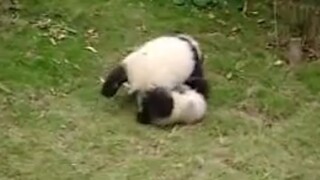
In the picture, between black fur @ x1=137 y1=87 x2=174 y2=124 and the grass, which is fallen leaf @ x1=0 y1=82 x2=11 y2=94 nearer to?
the grass

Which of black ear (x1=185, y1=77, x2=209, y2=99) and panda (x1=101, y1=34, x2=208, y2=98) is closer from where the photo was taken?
panda (x1=101, y1=34, x2=208, y2=98)

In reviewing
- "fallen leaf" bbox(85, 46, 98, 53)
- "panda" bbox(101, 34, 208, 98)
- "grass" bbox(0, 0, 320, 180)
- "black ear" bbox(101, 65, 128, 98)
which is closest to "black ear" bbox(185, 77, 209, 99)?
"panda" bbox(101, 34, 208, 98)

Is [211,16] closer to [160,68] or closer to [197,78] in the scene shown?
[197,78]

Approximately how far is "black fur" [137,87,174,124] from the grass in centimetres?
7

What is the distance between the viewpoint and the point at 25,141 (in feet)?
14.7

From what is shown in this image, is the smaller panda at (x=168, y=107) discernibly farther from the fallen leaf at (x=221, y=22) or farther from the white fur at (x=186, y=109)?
the fallen leaf at (x=221, y=22)

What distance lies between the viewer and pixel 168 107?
4637 mm

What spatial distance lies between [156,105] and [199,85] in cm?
37

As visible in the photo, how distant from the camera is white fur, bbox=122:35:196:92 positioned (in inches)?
185

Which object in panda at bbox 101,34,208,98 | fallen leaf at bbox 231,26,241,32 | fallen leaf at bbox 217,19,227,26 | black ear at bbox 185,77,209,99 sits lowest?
fallen leaf at bbox 231,26,241,32

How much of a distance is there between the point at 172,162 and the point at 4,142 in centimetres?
82

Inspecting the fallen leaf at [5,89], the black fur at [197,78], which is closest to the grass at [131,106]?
the fallen leaf at [5,89]

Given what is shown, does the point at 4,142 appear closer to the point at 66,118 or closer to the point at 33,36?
the point at 66,118

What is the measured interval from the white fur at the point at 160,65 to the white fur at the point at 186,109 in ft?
0.24
